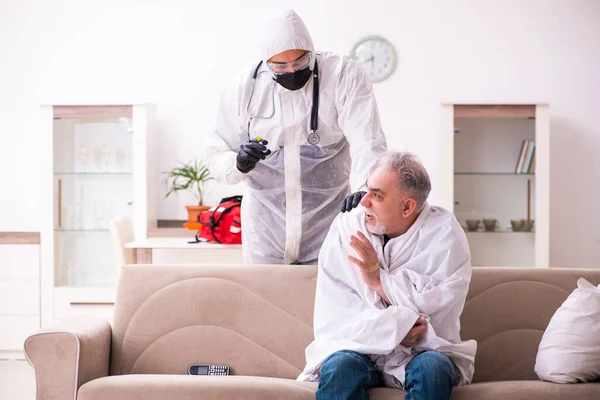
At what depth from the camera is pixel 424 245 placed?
2295 mm

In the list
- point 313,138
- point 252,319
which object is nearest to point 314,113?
point 313,138

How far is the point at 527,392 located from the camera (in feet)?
7.14

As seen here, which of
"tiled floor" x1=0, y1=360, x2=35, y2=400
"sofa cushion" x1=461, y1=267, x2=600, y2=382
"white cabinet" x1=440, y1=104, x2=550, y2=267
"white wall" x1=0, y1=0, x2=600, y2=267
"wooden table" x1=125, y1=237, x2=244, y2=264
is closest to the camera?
"sofa cushion" x1=461, y1=267, x2=600, y2=382

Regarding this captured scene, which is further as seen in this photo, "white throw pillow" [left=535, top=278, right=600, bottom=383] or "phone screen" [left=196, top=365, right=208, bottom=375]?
"phone screen" [left=196, top=365, right=208, bottom=375]

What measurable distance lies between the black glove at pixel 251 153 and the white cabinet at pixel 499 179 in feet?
7.99

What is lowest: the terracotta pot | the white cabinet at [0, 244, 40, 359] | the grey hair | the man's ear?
the white cabinet at [0, 244, 40, 359]

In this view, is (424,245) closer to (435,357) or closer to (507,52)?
(435,357)

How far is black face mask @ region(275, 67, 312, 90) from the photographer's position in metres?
2.61

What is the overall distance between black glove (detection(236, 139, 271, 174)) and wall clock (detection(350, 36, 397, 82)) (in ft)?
8.77

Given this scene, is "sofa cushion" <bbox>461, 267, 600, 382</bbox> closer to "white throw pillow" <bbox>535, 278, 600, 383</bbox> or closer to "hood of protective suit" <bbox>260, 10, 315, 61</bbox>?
"white throw pillow" <bbox>535, 278, 600, 383</bbox>

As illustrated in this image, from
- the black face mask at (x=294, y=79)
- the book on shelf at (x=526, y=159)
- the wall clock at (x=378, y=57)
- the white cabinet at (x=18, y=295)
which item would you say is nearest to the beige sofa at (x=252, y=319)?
the black face mask at (x=294, y=79)

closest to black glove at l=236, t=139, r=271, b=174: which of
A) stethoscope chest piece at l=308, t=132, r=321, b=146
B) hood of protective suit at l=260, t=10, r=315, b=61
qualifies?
stethoscope chest piece at l=308, t=132, r=321, b=146

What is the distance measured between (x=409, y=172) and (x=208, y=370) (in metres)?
1.00

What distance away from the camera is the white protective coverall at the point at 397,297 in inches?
85.1
